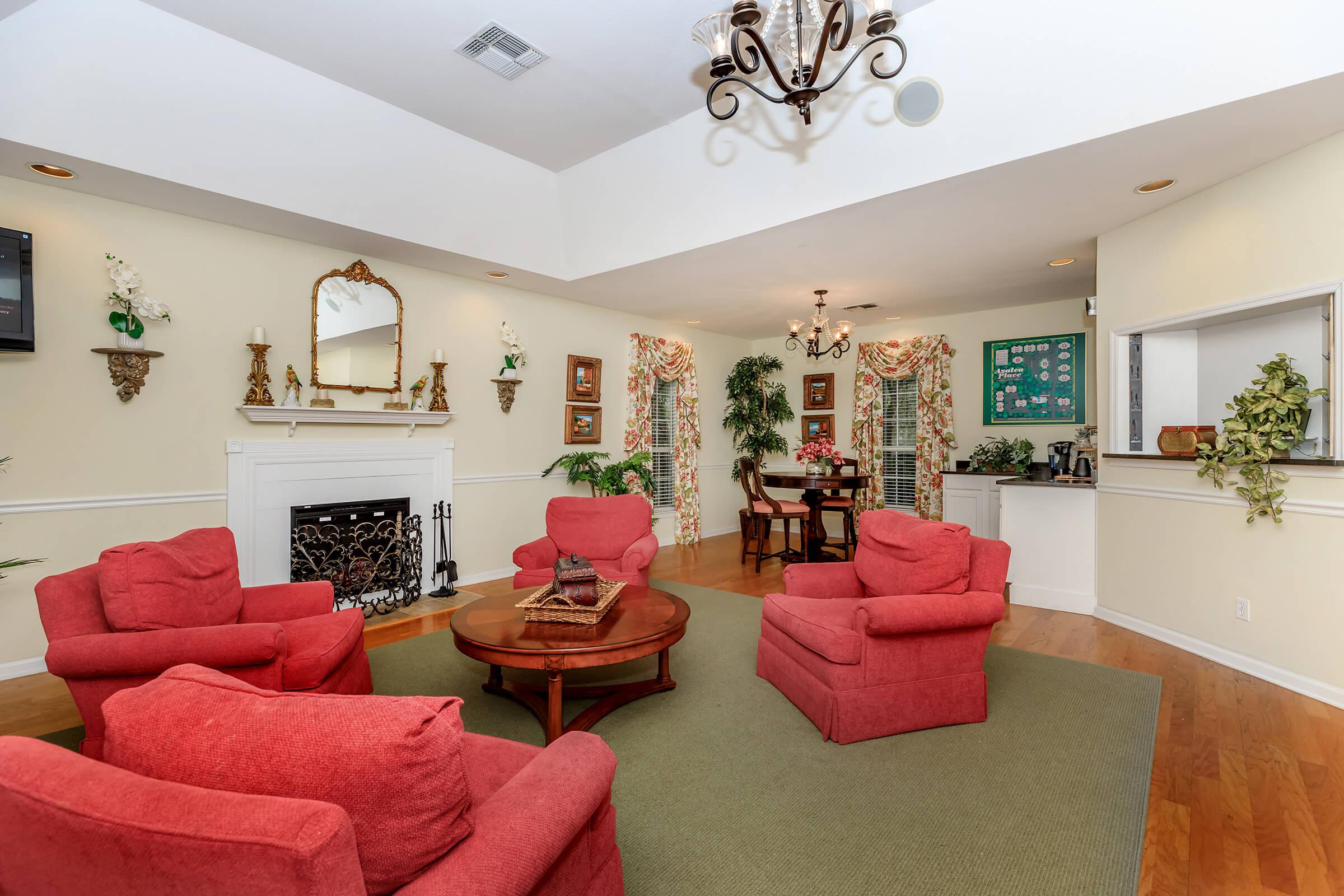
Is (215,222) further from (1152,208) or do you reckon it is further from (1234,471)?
(1234,471)

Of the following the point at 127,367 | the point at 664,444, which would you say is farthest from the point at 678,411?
the point at 127,367

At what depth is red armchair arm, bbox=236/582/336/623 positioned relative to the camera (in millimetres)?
2793

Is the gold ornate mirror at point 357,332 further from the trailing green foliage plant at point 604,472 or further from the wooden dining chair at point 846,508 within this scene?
the wooden dining chair at point 846,508

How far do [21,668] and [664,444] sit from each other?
217 inches

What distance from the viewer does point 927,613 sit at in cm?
256

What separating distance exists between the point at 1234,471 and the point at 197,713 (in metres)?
4.70

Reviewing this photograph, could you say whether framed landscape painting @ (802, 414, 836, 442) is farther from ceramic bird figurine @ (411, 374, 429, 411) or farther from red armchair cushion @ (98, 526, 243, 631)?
red armchair cushion @ (98, 526, 243, 631)

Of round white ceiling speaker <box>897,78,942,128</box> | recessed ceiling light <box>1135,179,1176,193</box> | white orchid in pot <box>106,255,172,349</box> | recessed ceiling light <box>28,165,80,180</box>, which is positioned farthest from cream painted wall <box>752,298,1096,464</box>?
recessed ceiling light <box>28,165,80,180</box>

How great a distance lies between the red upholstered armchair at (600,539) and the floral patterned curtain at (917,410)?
3.84 meters

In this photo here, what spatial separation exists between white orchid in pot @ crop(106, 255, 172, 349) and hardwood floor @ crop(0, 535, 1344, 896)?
1911mm

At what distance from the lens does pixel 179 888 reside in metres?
0.75

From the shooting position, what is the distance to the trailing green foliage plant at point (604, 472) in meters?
6.09

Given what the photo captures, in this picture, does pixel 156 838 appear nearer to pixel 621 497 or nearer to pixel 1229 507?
pixel 621 497

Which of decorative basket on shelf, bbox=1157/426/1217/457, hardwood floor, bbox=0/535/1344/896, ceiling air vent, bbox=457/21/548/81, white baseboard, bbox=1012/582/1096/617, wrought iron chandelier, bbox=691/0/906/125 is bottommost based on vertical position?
hardwood floor, bbox=0/535/1344/896
